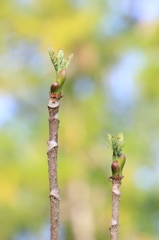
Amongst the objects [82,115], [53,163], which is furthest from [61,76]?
[82,115]

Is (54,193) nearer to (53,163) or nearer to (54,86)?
(53,163)

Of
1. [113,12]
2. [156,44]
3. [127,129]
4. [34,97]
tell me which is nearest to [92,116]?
[127,129]

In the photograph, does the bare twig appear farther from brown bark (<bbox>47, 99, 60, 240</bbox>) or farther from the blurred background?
the blurred background

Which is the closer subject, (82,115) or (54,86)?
(54,86)

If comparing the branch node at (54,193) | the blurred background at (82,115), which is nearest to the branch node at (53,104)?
the branch node at (54,193)

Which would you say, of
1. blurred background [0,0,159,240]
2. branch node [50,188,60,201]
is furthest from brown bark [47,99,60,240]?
blurred background [0,0,159,240]

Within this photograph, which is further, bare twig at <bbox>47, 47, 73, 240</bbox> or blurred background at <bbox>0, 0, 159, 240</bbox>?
blurred background at <bbox>0, 0, 159, 240</bbox>

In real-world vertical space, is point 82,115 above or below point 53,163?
above

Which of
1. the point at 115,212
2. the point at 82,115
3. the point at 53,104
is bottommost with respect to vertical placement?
the point at 115,212

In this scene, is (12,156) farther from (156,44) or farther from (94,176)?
(156,44)
